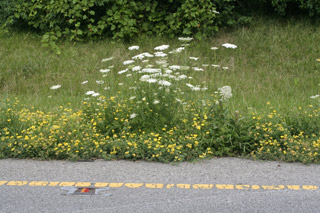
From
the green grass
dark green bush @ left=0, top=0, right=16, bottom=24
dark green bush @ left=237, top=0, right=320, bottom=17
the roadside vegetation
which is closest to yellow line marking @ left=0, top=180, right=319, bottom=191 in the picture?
the roadside vegetation

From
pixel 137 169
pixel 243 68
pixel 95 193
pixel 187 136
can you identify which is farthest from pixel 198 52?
pixel 95 193

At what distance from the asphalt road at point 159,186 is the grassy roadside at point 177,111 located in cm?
28

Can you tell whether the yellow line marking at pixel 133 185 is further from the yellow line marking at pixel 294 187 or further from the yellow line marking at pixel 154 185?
the yellow line marking at pixel 294 187

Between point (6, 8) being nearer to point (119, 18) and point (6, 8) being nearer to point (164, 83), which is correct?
point (119, 18)

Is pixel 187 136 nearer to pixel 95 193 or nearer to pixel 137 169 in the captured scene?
pixel 137 169

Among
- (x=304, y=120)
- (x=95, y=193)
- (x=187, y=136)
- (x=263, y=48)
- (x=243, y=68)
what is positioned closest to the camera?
(x=95, y=193)

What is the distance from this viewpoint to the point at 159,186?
472 centimetres

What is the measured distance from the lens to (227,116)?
6145mm

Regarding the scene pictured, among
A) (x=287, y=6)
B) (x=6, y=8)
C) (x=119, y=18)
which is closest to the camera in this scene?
(x=119, y=18)

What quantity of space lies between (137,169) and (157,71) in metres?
1.73

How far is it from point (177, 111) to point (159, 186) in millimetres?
1891

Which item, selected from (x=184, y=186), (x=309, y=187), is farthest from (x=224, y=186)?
(x=309, y=187)

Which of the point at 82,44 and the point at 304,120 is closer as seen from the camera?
the point at 304,120

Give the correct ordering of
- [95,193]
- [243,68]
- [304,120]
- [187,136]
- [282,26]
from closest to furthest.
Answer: [95,193] < [187,136] < [304,120] < [243,68] < [282,26]
